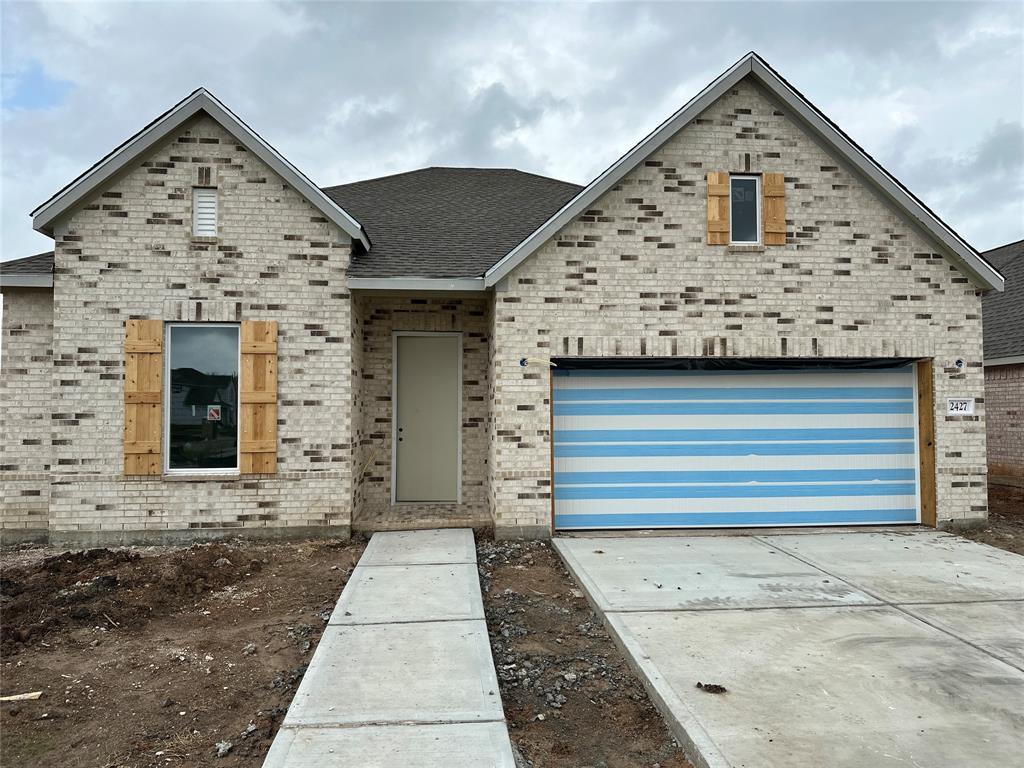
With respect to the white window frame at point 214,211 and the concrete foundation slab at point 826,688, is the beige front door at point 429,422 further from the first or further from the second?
the concrete foundation slab at point 826,688

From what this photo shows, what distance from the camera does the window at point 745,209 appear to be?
8.42 metres

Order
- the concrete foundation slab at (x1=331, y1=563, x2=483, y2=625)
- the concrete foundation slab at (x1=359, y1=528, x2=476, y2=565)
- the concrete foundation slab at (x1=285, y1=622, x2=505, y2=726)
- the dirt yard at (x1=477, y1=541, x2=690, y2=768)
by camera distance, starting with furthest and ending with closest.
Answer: the concrete foundation slab at (x1=359, y1=528, x2=476, y2=565) < the concrete foundation slab at (x1=331, y1=563, x2=483, y2=625) < the concrete foundation slab at (x1=285, y1=622, x2=505, y2=726) < the dirt yard at (x1=477, y1=541, x2=690, y2=768)

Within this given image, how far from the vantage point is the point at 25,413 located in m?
8.23

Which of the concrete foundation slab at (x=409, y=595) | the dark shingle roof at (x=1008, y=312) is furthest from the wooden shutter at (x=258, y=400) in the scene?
the dark shingle roof at (x=1008, y=312)

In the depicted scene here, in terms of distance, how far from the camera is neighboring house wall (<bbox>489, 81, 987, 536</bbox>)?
26.6ft

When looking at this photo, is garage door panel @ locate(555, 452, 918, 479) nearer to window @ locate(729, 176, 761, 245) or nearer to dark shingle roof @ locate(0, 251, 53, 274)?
window @ locate(729, 176, 761, 245)

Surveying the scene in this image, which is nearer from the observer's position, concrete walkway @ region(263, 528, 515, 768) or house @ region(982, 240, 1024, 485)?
concrete walkway @ region(263, 528, 515, 768)

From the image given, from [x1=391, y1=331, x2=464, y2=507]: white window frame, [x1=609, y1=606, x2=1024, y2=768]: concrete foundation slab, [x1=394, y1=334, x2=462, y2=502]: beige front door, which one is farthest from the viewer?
[x1=394, y1=334, x2=462, y2=502]: beige front door

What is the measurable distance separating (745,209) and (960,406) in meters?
3.91

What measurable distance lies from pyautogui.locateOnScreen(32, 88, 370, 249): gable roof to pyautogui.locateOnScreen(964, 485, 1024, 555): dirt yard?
9.07m

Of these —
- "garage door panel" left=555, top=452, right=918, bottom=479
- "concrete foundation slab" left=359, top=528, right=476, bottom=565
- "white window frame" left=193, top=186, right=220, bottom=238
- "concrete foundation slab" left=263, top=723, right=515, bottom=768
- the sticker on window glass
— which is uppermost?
"white window frame" left=193, top=186, right=220, bottom=238

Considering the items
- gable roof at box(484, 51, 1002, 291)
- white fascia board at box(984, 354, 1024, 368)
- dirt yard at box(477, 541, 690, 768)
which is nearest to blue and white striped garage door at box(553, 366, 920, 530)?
gable roof at box(484, 51, 1002, 291)

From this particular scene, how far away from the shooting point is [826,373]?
864 centimetres

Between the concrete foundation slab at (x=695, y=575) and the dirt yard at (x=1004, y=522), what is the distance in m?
3.16
